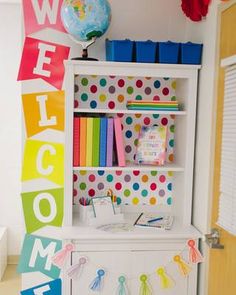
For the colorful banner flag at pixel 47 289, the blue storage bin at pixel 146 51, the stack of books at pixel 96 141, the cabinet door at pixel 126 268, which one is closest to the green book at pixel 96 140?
the stack of books at pixel 96 141

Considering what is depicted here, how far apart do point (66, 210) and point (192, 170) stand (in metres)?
0.75

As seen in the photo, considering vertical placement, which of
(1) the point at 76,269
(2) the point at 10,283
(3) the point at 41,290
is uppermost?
(1) the point at 76,269

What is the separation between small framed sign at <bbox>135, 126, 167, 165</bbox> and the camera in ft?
7.66

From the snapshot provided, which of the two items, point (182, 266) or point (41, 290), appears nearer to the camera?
point (182, 266)

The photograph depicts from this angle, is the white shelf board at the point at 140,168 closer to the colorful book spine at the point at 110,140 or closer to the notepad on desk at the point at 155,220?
the colorful book spine at the point at 110,140

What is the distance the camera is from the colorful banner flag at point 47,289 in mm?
2514

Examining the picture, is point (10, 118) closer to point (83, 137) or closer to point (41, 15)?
point (41, 15)

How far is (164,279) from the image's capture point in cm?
219

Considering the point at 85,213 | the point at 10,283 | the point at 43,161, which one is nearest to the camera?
the point at 85,213

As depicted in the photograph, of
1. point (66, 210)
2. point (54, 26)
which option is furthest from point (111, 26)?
point (66, 210)

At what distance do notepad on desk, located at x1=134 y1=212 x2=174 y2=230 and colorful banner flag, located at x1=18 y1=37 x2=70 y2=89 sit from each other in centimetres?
97

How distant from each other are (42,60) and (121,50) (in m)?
0.53

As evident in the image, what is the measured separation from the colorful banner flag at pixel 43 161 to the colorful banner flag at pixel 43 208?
10 cm

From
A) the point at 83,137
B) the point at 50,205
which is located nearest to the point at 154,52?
the point at 83,137
